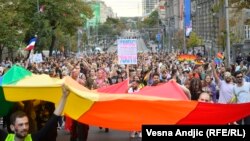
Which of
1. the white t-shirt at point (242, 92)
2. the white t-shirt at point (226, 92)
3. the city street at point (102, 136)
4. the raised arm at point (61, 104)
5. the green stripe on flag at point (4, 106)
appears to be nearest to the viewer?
the raised arm at point (61, 104)

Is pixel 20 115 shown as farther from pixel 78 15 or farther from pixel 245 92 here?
pixel 78 15

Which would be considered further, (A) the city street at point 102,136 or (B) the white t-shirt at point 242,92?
(A) the city street at point 102,136

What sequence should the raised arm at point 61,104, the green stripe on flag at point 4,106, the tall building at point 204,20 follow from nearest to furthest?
the raised arm at point 61,104 < the green stripe on flag at point 4,106 < the tall building at point 204,20

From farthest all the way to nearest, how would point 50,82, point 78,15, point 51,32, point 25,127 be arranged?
1. point 78,15
2. point 51,32
3. point 50,82
4. point 25,127

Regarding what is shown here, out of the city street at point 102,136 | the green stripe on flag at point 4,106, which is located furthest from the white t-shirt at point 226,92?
the green stripe on flag at point 4,106

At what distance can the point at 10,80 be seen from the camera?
30.2 feet

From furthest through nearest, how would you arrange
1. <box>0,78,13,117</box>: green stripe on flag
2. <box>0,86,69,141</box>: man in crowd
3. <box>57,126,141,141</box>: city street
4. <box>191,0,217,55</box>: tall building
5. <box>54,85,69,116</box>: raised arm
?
<box>191,0,217,55</box>: tall building, <box>57,126,141,141</box>: city street, <box>0,78,13,117</box>: green stripe on flag, <box>54,85,69,116</box>: raised arm, <box>0,86,69,141</box>: man in crowd

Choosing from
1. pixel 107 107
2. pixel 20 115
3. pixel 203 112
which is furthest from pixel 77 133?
pixel 20 115

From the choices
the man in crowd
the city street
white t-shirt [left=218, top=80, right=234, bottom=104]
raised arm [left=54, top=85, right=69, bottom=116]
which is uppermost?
raised arm [left=54, top=85, right=69, bottom=116]

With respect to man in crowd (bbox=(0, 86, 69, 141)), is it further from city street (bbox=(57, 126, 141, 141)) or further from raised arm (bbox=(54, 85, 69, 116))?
city street (bbox=(57, 126, 141, 141))

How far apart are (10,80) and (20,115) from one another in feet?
12.2

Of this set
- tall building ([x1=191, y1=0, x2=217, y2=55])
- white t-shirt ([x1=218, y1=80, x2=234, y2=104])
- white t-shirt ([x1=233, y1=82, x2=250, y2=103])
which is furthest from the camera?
tall building ([x1=191, y1=0, x2=217, y2=55])

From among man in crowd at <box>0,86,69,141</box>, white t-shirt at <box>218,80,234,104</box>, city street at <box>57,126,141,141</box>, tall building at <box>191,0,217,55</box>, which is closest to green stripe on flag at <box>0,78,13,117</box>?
man in crowd at <box>0,86,69,141</box>

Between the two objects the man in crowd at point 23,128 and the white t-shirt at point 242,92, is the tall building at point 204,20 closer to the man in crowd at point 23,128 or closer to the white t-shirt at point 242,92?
the white t-shirt at point 242,92
